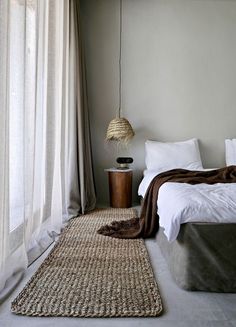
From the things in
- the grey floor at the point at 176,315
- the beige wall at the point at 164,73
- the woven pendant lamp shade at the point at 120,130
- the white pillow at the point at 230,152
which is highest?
the beige wall at the point at 164,73

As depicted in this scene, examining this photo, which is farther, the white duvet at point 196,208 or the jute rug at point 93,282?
the white duvet at point 196,208

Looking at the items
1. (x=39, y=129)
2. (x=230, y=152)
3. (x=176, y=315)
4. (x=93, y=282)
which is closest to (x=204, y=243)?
(x=176, y=315)

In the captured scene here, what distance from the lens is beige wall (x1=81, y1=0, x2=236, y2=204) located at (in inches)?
160

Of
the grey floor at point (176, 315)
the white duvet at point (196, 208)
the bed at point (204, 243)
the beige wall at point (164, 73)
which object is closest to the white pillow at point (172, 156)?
the beige wall at point (164, 73)

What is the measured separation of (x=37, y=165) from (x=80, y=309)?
1164 mm

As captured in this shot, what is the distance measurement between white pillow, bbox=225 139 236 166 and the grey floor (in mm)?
2521

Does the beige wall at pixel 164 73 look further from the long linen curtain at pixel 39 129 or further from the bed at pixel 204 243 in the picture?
the bed at pixel 204 243

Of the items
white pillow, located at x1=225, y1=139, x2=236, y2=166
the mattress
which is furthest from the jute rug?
white pillow, located at x1=225, y1=139, x2=236, y2=166

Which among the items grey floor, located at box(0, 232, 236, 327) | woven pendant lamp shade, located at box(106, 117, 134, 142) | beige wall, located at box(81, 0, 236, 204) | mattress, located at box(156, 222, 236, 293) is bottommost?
grey floor, located at box(0, 232, 236, 327)

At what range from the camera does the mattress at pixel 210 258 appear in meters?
1.74

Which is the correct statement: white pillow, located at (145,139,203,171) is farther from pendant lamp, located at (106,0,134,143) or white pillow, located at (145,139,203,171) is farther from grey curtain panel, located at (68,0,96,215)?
grey curtain panel, located at (68,0,96,215)

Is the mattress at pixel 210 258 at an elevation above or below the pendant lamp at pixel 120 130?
below

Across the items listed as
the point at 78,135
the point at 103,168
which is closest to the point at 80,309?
the point at 78,135

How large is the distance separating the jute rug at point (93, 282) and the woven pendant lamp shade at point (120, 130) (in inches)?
59.3
